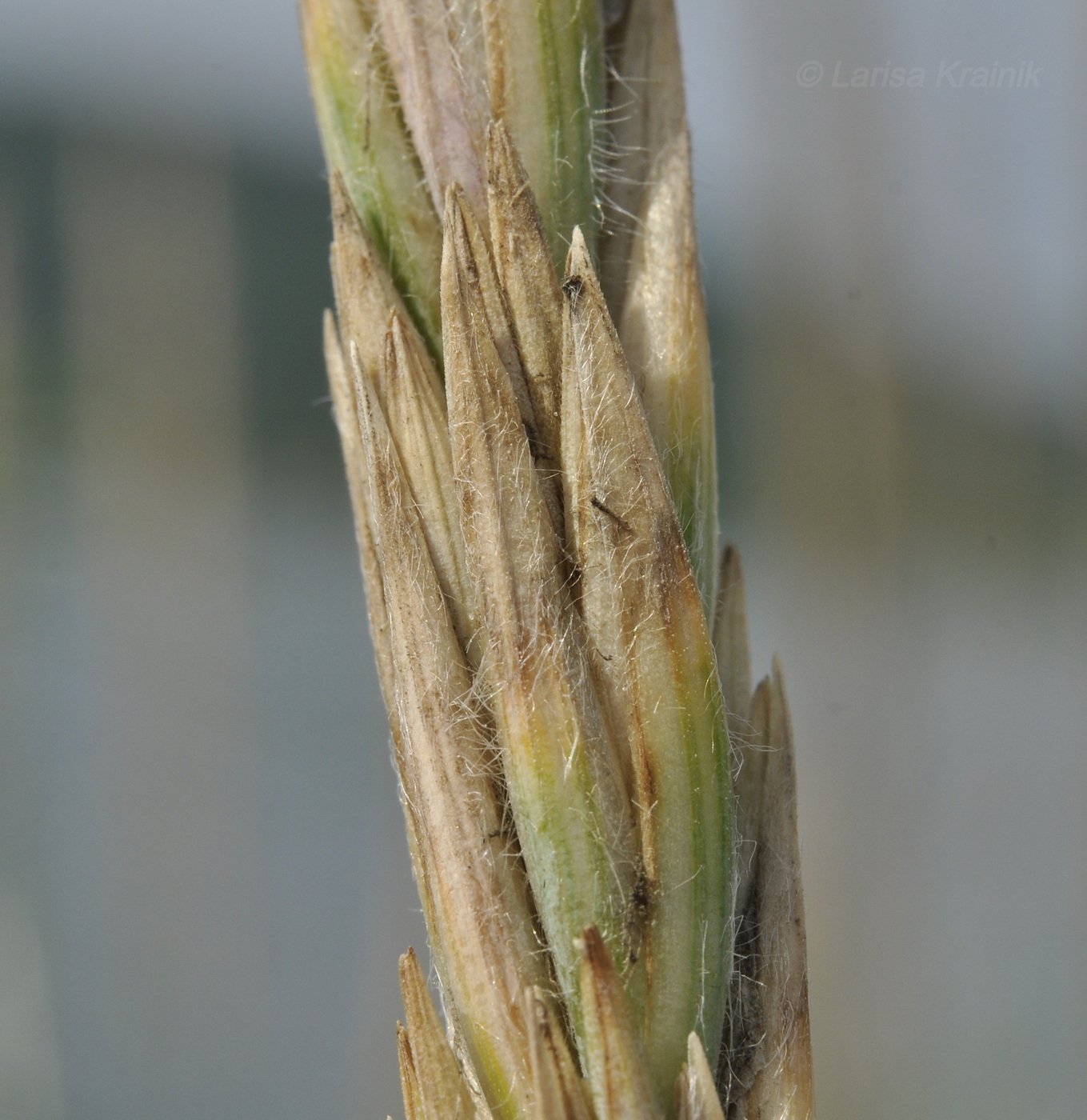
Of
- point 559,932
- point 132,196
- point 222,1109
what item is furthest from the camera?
point 132,196

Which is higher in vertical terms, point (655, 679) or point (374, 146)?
point (374, 146)

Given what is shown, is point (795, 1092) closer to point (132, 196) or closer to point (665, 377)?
point (665, 377)

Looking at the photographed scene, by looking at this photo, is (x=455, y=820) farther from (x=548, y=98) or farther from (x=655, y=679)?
(x=548, y=98)

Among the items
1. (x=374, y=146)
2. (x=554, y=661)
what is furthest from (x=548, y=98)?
(x=554, y=661)

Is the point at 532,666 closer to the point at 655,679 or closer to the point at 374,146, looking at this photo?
the point at 655,679

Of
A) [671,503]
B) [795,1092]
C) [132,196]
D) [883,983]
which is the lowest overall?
[883,983]

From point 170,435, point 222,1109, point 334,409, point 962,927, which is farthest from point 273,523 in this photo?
point 962,927

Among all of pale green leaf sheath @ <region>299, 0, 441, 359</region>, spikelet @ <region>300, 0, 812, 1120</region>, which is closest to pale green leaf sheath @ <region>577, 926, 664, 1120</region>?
spikelet @ <region>300, 0, 812, 1120</region>

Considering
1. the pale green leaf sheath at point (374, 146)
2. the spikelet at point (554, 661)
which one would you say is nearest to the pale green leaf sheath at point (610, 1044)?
the spikelet at point (554, 661)
